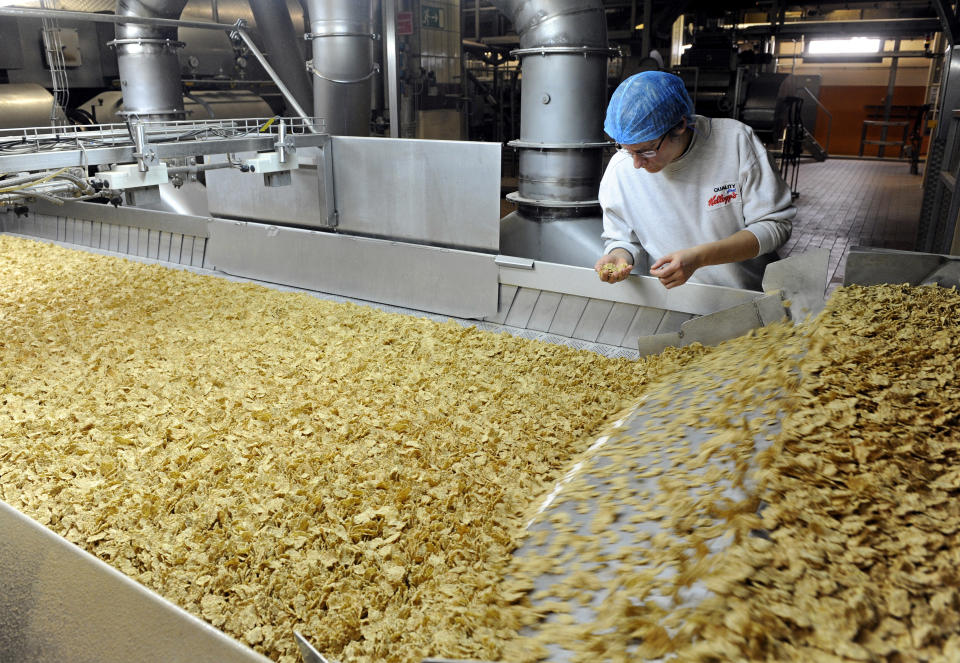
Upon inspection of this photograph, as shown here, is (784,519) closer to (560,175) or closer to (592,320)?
(592,320)

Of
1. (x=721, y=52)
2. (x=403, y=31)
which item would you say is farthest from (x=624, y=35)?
(x=403, y=31)

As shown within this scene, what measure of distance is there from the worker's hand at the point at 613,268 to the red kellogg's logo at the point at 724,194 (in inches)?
15.6

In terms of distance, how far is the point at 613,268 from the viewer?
2.68 m

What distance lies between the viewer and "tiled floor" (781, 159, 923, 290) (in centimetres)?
605

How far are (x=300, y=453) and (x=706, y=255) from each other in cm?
150

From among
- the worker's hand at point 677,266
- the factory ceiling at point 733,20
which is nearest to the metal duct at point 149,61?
the worker's hand at point 677,266

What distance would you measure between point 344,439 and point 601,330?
134cm

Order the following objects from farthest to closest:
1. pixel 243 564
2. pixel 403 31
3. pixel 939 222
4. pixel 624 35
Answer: pixel 624 35, pixel 403 31, pixel 939 222, pixel 243 564

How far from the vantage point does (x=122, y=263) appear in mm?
4398

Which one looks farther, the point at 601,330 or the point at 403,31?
the point at 403,31

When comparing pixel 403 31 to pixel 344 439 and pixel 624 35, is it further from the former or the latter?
pixel 344 439

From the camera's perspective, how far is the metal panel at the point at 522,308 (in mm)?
3285

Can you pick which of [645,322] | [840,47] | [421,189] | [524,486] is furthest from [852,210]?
[840,47]

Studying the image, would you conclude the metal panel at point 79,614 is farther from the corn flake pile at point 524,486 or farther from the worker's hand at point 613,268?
the worker's hand at point 613,268
